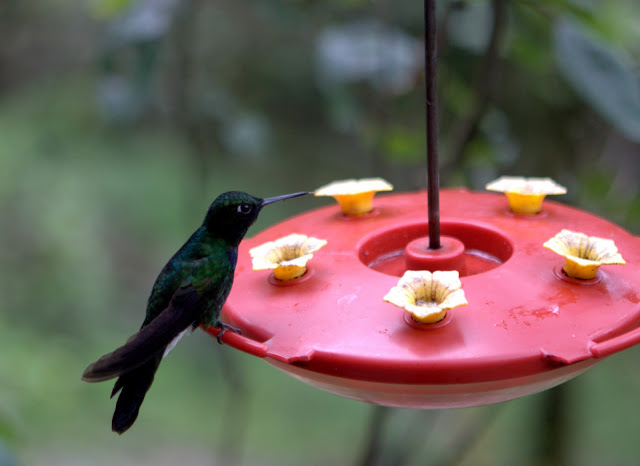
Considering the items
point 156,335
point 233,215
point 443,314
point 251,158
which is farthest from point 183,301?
point 251,158

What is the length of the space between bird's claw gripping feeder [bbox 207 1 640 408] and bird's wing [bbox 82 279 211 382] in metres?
0.07

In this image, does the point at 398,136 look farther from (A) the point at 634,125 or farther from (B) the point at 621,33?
(A) the point at 634,125

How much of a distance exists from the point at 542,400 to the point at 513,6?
233 cm

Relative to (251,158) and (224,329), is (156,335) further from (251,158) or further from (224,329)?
(251,158)

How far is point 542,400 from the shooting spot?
3.83 metres

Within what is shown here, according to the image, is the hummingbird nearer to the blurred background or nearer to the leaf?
Answer: the blurred background

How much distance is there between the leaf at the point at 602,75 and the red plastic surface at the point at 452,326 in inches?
18.8

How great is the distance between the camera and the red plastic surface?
1142 millimetres

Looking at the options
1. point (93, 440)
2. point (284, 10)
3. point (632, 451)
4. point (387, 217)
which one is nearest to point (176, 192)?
point (93, 440)

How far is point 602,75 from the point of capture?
6.75ft

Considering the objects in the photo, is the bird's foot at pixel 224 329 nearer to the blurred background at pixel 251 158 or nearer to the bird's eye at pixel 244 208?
the bird's eye at pixel 244 208

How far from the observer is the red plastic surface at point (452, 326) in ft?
3.75

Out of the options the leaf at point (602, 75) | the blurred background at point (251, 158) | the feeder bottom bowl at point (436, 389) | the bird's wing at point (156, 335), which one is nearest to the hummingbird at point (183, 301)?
the bird's wing at point (156, 335)

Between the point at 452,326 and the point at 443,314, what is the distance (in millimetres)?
37
